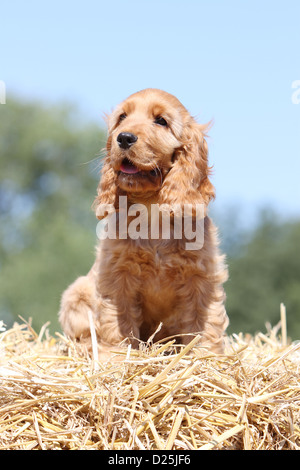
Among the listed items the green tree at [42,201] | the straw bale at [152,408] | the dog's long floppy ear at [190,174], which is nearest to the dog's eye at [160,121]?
the dog's long floppy ear at [190,174]

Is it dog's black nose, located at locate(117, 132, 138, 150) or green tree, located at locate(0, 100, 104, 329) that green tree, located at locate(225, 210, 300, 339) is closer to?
green tree, located at locate(0, 100, 104, 329)

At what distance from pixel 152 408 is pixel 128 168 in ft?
6.46

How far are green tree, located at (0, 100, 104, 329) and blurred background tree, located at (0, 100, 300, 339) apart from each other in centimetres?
5

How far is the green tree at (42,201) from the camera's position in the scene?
799 inches

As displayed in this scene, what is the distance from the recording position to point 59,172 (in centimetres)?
2697

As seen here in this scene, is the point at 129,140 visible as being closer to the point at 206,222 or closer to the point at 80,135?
the point at 206,222

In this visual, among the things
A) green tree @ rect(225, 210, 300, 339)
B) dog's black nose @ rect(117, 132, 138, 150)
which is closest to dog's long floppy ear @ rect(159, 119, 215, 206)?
dog's black nose @ rect(117, 132, 138, 150)

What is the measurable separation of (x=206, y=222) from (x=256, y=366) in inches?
59.1

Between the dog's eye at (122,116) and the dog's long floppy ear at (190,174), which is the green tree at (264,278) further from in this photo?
the dog's eye at (122,116)

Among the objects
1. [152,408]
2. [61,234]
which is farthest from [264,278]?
[152,408]

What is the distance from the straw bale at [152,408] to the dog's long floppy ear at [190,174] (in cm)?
144

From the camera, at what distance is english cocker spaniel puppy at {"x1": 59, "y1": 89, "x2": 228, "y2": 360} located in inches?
171

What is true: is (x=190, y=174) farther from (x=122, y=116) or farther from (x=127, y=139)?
(x=122, y=116)

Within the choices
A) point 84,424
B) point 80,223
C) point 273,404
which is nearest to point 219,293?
point 273,404
